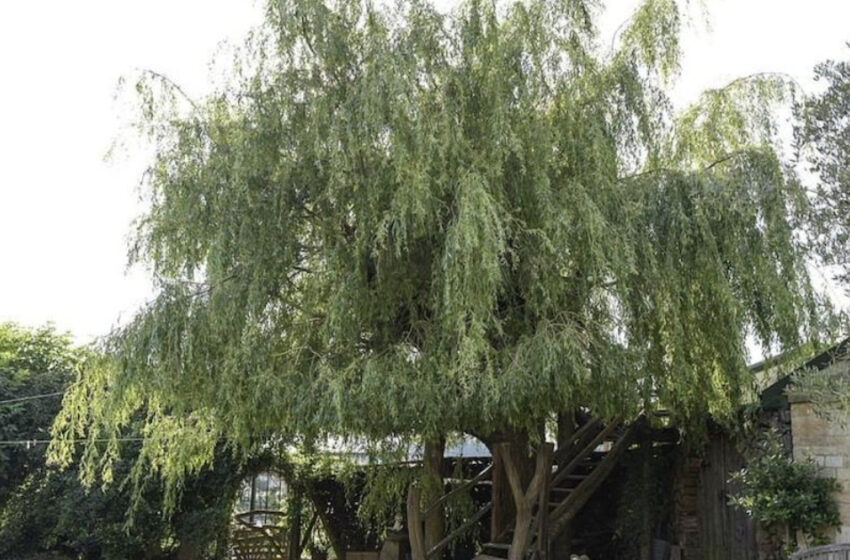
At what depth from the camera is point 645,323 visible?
729 centimetres

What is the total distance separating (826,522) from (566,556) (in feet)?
12.2

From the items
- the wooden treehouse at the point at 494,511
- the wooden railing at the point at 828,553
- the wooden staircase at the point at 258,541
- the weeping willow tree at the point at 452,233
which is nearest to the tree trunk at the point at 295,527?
the wooden treehouse at the point at 494,511

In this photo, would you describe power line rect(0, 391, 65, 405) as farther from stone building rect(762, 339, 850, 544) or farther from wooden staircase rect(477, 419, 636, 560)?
stone building rect(762, 339, 850, 544)

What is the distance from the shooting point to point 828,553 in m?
5.68

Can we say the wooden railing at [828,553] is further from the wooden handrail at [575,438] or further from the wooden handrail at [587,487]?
the wooden handrail at [575,438]

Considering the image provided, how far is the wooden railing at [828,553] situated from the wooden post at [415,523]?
13.7 ft

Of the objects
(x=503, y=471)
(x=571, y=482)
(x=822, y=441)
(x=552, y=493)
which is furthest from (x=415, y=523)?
(x=822, y=441)

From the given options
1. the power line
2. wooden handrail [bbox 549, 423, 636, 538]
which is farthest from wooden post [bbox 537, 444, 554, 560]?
the power line

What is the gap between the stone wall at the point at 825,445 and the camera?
696 cm

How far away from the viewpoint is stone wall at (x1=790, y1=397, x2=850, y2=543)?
274 inches

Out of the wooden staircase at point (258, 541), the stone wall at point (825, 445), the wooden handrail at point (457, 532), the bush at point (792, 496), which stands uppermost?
the stone wall at point (825, 445)

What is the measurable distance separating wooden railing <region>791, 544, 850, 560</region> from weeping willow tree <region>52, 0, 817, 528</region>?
1.79 meters

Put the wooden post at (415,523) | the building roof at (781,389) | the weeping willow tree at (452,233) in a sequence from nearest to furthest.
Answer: the weeping willow tree at (452,233) → the building roof at (781,389) → the wooden post at (415,523)

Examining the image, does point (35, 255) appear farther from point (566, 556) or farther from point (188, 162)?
point (566, 556)
